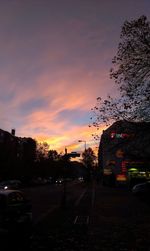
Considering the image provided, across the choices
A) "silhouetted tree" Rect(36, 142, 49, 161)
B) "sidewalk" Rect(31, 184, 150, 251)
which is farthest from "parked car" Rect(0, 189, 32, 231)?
"silhouetted tree" Rect(36, 142, 49, 161)

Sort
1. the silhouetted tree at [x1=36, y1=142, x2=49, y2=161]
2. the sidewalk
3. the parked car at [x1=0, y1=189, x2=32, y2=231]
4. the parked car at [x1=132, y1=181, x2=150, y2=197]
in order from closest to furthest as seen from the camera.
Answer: the parked car at [x1=0, y1=189, x2=32, y2=231]
the sidewalk
the parked car at [x1=132, y1=181, x2=150, y2=197]
the silhouetted tree at [x1=36, y1=142, x2=49, y2=161]

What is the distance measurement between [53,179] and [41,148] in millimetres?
31340

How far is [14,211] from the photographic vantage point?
12.9m

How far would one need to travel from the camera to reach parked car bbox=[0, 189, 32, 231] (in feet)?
41.1

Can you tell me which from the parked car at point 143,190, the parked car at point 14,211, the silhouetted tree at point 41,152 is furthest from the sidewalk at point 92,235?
the silhouetted tree at point 41,152

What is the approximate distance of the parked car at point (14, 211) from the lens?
494 inches

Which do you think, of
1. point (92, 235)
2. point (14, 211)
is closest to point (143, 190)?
point (92, 235)

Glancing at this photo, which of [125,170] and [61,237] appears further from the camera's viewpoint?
[125,170]

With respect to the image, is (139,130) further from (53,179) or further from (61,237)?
(53,179)

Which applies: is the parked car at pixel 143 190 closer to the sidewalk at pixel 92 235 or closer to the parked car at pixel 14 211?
the sidewalk at pixel 92 235

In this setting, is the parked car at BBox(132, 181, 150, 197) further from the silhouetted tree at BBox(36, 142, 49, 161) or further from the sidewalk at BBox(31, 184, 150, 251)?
the silhouetted tree at BBox(36, 142, 49, 161)

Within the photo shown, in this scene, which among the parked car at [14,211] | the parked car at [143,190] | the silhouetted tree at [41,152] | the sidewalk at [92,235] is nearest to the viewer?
the parked car at [14,211]

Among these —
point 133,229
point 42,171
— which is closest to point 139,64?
point 133,229

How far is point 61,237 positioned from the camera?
14.8 metres
